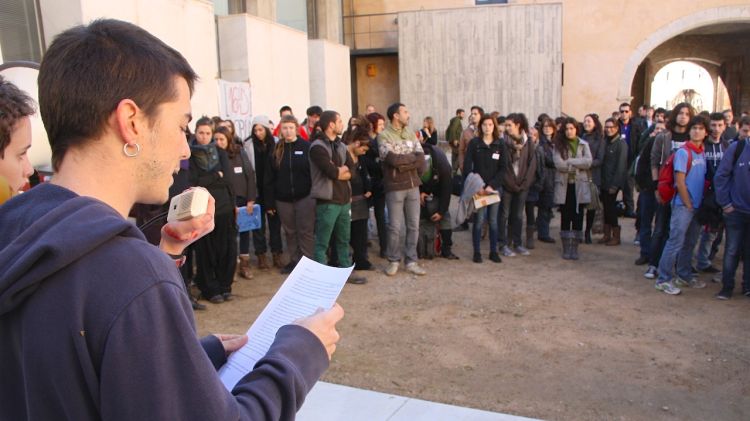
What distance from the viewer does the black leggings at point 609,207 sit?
8.26 meters

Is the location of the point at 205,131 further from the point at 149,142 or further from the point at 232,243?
the point at 149,142

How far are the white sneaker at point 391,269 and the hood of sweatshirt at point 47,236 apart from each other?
20.3 ft

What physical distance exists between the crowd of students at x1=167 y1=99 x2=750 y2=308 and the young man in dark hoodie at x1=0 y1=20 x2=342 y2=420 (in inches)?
185

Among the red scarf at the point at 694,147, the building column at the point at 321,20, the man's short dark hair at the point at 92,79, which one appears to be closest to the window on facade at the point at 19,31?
the man's short dark hair at the point at 92,79

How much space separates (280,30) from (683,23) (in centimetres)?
1245

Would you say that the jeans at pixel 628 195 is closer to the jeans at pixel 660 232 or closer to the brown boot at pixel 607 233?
the brown boot at pixel 607 233

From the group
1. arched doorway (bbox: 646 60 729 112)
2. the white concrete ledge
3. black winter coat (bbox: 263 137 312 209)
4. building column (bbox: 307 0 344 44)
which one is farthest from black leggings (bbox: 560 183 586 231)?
arched doorway (bbox: 646 60 729 112)

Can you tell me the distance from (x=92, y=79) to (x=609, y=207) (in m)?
8.23

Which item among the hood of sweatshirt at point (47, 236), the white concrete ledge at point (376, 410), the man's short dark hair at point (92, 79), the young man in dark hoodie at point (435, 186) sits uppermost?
the man's short dark hair at point (92, 79)

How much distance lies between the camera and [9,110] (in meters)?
2.15

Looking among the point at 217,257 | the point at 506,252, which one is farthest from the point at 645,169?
the point at 217,257

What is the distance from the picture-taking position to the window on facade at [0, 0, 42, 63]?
724 cm

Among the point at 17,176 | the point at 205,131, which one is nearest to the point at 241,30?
the point at 205,131

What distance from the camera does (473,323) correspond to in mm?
5516
